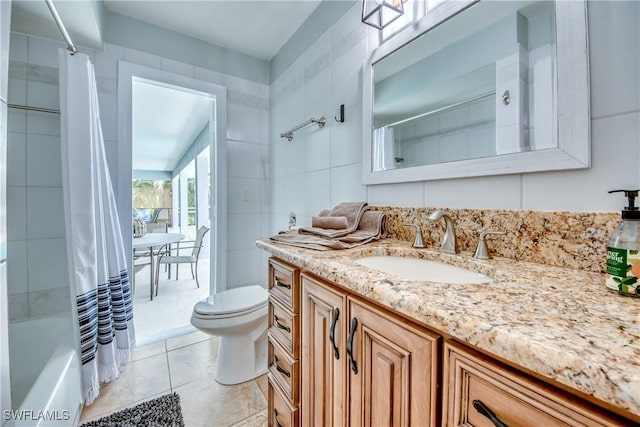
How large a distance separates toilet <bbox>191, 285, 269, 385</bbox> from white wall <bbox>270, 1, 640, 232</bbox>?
0.69 metres

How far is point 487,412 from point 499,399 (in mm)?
29

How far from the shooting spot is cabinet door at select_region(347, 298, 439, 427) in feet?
1.57

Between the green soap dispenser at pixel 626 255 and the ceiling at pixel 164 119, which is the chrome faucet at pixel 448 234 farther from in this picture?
the ceiling at pixel 164 119

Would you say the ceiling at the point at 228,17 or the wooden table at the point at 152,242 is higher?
the ceiling at the point at 228,17

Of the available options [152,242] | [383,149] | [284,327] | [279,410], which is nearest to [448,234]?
[383,149]

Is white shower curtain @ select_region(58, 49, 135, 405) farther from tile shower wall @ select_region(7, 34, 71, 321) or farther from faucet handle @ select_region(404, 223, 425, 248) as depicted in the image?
faucet handle @ select_region(404, 223, 425, 248)

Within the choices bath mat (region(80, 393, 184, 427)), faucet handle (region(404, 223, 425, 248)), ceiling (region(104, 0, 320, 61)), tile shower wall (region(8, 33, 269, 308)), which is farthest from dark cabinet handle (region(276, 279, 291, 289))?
ceiling (region(104, 0, 320, 61))

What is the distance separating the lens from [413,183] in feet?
3.72

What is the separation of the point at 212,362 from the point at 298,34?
2400mm

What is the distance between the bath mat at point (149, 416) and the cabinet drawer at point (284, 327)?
2.25 ft

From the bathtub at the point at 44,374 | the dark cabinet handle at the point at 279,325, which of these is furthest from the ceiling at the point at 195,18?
the dark cabinet handle at the point at 279,325

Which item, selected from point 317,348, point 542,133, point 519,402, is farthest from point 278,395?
point 542,133

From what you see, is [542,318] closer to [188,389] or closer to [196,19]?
[188,389]

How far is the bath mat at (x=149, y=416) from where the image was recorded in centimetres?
122
